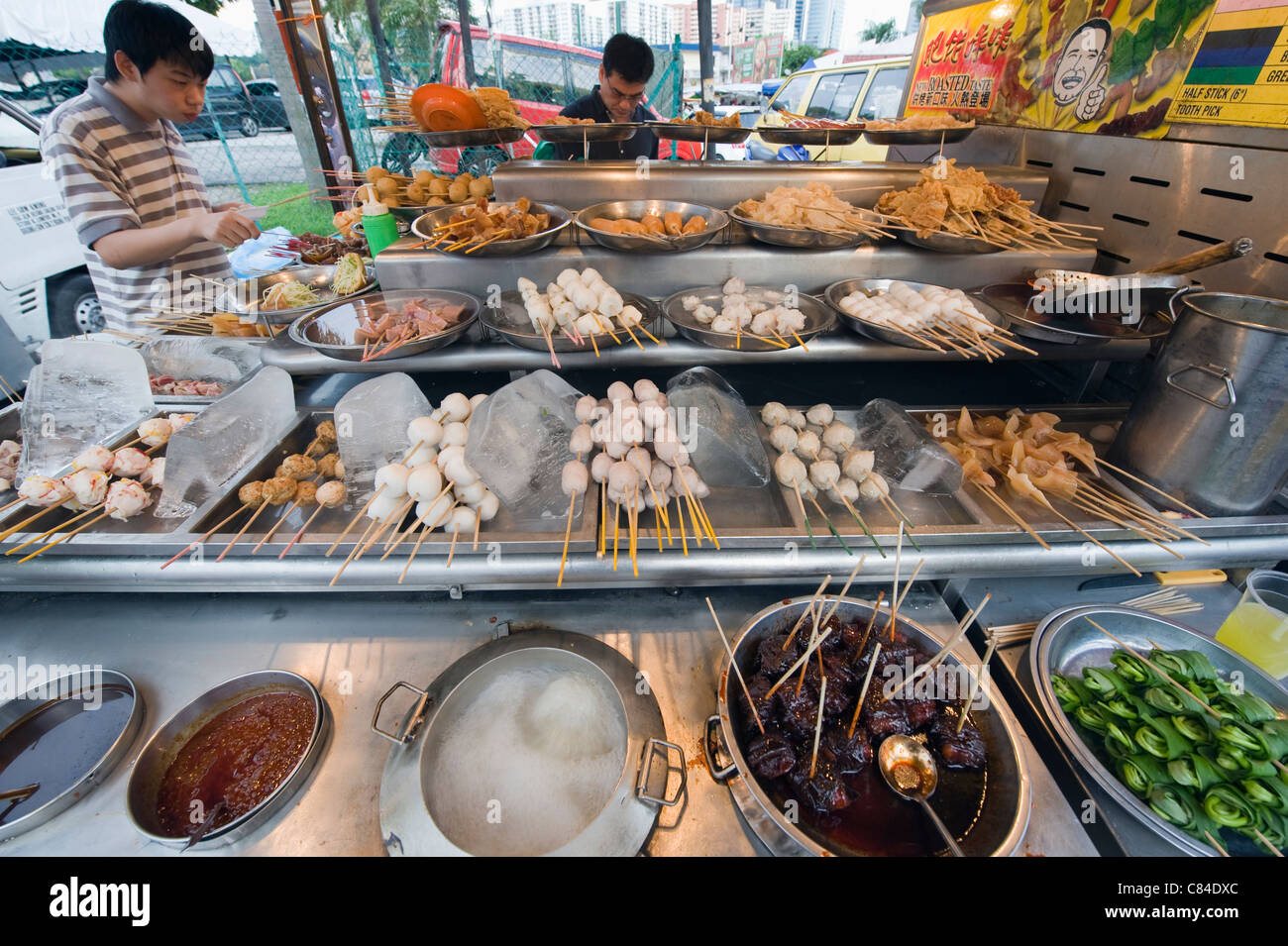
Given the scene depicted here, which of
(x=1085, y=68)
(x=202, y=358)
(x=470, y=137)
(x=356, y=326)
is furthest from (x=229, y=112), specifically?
(x=1085, y=68)

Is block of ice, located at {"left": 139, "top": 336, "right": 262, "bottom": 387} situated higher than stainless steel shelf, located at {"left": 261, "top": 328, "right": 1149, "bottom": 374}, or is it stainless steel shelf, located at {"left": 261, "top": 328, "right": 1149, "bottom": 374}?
stainless steel shelf, located at {"left": 261, "top": 328, "right": 1149, "bottom": 374}

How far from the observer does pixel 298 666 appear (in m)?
2.15

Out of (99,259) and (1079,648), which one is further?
(99,259)

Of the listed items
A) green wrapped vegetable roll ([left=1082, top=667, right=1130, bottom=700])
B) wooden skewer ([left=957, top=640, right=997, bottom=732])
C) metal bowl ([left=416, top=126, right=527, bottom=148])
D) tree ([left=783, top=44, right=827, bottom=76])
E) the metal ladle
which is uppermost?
tree ([left=783, top=44, right=827, bottom=76])

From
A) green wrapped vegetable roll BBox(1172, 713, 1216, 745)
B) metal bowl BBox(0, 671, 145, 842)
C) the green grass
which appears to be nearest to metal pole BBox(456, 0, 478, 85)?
the green grass

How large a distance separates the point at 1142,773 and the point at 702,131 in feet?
15.5

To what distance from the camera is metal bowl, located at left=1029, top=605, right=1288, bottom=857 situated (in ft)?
5.96

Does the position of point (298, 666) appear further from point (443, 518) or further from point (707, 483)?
point (707, 483)

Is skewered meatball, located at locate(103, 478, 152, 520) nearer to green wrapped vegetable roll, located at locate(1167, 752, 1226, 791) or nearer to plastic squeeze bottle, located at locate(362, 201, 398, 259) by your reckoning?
plastic squeeze bottle, located at locate(362, 201, 398, 259)

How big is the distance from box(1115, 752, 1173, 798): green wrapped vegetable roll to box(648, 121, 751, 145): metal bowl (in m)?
4.50

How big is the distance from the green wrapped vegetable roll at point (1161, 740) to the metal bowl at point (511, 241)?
11.1ft

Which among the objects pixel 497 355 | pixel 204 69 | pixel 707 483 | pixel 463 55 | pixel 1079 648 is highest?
pixel 463 55

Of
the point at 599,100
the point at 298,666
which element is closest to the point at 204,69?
the point at 599,100

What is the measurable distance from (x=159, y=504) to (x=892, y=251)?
4.09m
